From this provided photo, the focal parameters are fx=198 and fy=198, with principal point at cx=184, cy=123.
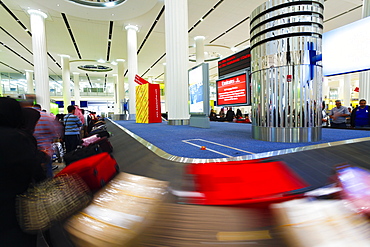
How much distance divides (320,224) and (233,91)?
5.93 metres

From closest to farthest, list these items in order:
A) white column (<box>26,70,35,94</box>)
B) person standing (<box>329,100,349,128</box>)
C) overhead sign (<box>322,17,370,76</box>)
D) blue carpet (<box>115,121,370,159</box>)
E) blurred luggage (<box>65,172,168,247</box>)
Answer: blurred luggage (<box>65,172,168,247</box>)
blue carpet (<box>115,121,370,159</box>)
overhead sign (<box>322,17,370,76</box>)
person standing (<box>329,100,349,128</box>)
white column (<box>26,70,35,94</box>)

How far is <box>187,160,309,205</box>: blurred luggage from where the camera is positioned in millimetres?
869

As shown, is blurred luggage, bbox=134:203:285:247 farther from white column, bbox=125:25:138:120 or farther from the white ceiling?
white column, bbox=125:25:138:120

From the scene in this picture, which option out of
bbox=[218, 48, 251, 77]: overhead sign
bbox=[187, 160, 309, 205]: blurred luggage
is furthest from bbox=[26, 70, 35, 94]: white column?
bbox=[187, 160, 309, 205]: blurred luggage

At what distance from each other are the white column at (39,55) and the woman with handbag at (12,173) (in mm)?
11138

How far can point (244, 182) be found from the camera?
37.4 inches

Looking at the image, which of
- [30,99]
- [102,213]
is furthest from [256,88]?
[30,99]

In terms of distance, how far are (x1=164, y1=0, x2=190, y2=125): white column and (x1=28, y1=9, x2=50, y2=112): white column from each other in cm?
849

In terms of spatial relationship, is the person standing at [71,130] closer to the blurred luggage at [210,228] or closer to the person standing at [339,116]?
the blurred luggage at [210,228]

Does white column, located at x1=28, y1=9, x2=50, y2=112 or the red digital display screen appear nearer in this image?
the red digital display screen

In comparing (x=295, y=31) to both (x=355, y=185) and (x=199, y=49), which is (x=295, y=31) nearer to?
(x=355, y=185)

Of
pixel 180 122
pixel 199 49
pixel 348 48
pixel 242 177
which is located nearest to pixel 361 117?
pixel 348 48

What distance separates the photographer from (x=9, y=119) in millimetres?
1337

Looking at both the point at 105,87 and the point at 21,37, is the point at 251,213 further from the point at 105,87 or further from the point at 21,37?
the point at 105,87
